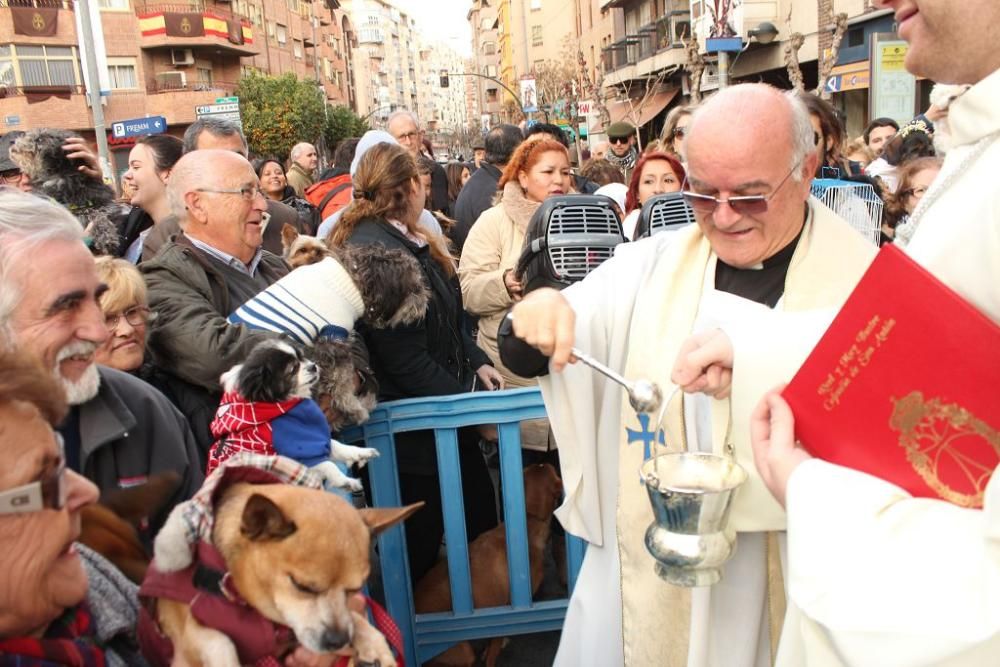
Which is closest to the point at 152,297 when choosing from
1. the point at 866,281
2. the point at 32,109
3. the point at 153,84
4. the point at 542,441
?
the point at 542,441

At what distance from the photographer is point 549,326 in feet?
6.54

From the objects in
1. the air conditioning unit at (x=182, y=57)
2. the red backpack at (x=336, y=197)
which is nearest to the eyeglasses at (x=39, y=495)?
the red backpack at (x=336, y=197)

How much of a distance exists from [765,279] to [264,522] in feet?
4.96

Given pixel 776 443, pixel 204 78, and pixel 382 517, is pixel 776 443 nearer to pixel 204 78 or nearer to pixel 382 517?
pixel 382 517

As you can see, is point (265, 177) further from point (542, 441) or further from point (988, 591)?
point (988, 591)

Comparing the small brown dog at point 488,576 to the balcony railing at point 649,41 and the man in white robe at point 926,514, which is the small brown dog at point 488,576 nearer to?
the man in white robe at point 926,514

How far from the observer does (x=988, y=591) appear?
1.13 meters

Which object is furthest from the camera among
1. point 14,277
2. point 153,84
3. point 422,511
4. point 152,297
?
point 153,84

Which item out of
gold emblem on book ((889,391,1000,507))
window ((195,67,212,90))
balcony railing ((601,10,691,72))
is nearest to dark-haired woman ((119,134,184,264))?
gold emblem on book ((889,391,1000,507))

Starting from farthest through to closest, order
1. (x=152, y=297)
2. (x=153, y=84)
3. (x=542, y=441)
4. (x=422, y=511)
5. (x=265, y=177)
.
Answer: (x=153, y=84)
(x=265, y=177)
(x=542, y=441)
(x=422, y=511)
(x=152, y=297)

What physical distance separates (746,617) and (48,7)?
4447 centimetres

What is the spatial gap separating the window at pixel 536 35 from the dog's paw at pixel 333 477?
69803 mm

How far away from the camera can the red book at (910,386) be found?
1.16m

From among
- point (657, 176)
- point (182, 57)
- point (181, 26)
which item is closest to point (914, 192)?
point (657, 176)
